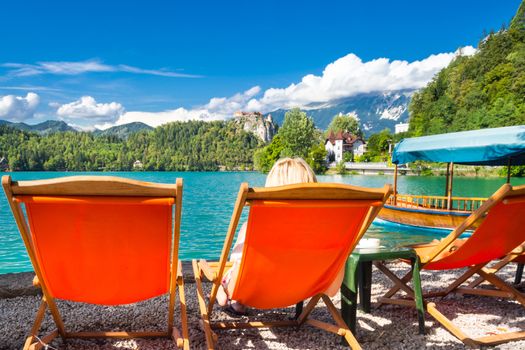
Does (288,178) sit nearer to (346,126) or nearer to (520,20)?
(520,20)

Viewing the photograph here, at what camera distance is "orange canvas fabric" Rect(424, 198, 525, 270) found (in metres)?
2.37

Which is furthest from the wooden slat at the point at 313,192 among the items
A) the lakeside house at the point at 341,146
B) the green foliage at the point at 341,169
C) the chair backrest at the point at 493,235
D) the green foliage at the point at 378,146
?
the lakeside house at the point at 341,146

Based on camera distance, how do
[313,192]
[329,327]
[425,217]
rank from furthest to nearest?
[425,217], [329,327], [313,192]

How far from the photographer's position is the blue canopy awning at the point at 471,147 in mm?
8961

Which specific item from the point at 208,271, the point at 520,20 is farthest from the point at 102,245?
the point at 520,20

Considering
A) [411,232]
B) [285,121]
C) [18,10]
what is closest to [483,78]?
[285,121]

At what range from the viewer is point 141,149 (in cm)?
12050

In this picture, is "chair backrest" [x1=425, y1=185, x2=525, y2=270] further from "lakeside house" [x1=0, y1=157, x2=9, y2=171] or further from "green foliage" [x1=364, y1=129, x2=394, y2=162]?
"lakeside house" [x1=0, y1=157, x2=9, y2=171]

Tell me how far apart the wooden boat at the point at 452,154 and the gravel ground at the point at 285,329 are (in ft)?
20.6

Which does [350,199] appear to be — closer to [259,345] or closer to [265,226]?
[265,226]

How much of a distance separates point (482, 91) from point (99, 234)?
56361mm

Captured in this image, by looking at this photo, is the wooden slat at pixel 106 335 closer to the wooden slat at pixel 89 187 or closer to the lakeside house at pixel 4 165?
the wooden slat at pixel 89 187

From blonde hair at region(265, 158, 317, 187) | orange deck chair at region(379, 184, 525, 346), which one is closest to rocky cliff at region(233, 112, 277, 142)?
orange deck chair at region(379, 184, 525, 346)

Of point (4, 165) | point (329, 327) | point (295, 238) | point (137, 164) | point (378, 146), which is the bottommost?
point (137, 164)
